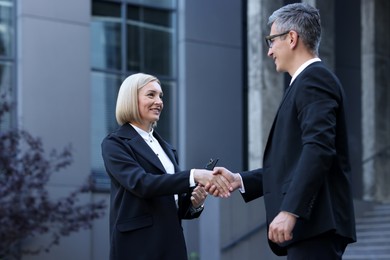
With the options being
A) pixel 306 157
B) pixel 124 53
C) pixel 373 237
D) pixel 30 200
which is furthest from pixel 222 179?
pixel 124 53

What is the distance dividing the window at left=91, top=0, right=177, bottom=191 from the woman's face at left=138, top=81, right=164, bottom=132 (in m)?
10.4

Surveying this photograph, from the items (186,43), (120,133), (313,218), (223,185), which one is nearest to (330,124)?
(313,218)

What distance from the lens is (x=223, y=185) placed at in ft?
18.3

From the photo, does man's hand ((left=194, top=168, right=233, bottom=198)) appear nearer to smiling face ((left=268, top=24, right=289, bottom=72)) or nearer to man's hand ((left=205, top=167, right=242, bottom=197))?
man's hand ((left=205, top=167, right=242, bottom=197))

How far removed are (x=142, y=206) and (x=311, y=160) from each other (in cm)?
133

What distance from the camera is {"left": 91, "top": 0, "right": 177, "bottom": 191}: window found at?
1647 cm

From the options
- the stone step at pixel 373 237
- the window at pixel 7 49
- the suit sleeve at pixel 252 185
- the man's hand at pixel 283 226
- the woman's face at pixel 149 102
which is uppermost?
the window at pixel 7 49

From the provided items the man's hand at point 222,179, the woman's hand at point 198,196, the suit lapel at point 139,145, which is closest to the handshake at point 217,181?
the man's hand at point 222,179

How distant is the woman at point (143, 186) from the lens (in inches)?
216

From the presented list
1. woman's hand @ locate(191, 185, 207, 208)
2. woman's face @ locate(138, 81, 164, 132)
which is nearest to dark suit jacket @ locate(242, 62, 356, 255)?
woman's hand @ locate(191, 185, 207, 208)

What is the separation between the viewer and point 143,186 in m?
5.46

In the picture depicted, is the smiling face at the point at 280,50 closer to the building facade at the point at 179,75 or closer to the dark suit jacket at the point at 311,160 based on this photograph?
the dark suit jacket at the point at 311,160

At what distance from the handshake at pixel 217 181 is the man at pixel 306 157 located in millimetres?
641

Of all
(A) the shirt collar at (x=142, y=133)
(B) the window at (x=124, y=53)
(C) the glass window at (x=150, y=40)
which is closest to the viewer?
(A) the shirt collar at (x=142, y=133)
